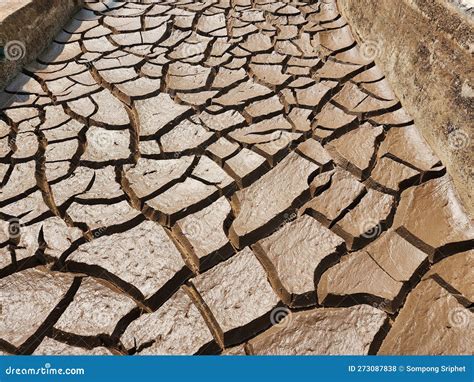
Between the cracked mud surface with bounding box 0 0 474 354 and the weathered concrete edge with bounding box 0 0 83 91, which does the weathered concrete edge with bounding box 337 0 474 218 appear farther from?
the weathered concrete edge with bounding box 0 0 83 91

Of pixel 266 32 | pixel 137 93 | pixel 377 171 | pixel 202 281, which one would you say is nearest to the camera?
pixel 202 281

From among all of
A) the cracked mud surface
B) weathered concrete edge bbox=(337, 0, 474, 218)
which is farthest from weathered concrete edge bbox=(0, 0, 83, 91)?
weathered concrete edge bbox=(337, 0, 474, 218)

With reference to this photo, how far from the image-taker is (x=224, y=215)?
6.36 ft

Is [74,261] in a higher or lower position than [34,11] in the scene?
lower

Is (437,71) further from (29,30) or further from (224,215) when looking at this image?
(29,30)

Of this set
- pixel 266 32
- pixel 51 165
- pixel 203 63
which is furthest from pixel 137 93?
pixel 266 32

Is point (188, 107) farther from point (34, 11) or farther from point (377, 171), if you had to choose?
point (34, 11)

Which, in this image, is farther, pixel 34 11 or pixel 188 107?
pixel 34 11

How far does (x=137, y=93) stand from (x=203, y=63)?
643 millimetres

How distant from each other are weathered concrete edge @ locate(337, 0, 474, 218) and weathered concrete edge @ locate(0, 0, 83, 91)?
103 inches

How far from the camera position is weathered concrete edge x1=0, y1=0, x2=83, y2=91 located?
2.76 meters

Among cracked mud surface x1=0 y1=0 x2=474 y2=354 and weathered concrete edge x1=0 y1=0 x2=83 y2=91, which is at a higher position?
weathered concrete edge x1=0 y1=0 x2=83 y2=91

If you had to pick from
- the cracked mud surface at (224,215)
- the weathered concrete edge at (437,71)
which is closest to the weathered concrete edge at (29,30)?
the cracked mud surface at (224,215)

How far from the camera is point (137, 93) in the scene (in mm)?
2736
